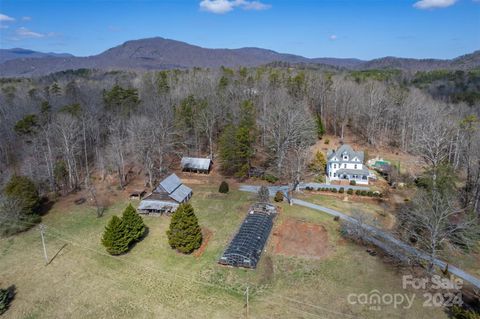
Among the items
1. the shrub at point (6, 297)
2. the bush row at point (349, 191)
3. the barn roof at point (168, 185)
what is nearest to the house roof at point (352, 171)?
the bush row at point (349, 191)

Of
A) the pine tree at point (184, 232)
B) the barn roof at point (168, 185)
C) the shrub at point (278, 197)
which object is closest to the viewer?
the pine tree at point (184, 232)

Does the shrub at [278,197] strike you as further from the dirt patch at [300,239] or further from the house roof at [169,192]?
the house roof at [169,192]

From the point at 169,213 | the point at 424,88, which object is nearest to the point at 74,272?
the point at 169,213

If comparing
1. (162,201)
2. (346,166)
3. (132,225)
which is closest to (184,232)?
(132,225)

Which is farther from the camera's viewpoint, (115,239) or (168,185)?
(168,185)

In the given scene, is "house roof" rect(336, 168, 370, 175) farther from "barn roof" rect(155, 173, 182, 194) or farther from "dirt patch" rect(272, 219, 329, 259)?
"barn roof" rect(155, 173, 182, 194)

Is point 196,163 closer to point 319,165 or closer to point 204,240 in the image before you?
point 319,165
